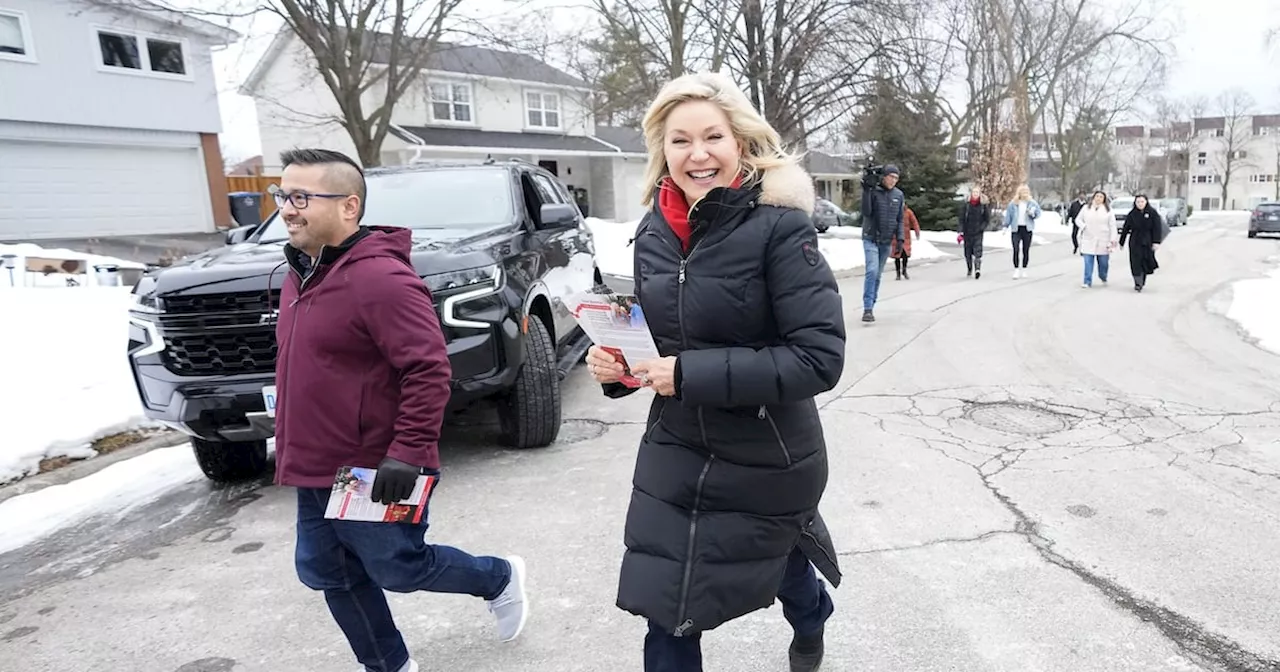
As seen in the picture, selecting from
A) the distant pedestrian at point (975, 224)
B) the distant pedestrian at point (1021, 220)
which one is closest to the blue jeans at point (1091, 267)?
the distant pedestrian at point (1021, 220)

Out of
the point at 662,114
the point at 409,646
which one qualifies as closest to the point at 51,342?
the point at 409,646

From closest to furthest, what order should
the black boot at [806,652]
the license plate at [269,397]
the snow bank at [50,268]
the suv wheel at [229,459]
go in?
the black boot at [806,652], the license plate at [269,397], the suv wheel at [229,459], the snow bank at [50,268]

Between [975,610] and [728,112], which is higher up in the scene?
[728,112]

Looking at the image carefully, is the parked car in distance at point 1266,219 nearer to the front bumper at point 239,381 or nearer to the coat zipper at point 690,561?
the front bumper at point 239,381

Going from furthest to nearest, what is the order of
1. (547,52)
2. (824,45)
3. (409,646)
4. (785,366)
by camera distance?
(547,52) < (824,45) < (409,646) < (785,366)

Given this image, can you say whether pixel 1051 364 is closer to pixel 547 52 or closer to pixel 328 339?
pixel 328 339

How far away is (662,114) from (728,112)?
18 cm

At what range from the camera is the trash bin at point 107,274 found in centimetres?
1302

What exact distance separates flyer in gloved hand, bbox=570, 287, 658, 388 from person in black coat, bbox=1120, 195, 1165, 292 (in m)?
12.2

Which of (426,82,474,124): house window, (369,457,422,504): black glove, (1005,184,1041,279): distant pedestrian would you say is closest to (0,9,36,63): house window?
(426,82,474,124): house window

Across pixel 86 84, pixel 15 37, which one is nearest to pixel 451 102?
pixel 86 84

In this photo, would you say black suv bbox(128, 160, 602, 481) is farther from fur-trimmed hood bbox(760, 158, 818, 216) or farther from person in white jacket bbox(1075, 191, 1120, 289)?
person in white jacket bbox(1075, 191, 1120, 289)

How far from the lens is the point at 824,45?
18.0m

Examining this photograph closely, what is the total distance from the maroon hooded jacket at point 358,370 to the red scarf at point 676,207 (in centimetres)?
80
